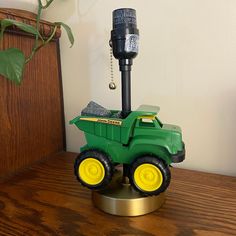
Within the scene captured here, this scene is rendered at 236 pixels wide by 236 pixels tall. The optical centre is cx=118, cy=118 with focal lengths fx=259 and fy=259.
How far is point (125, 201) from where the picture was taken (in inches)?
20.3

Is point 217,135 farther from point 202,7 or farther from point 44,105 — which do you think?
point 44,105

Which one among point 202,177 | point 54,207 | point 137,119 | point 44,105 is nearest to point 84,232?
point 54,207

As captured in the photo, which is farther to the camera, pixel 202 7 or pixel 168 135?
pixel 202 7

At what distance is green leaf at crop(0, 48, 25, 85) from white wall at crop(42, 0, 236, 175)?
374mm

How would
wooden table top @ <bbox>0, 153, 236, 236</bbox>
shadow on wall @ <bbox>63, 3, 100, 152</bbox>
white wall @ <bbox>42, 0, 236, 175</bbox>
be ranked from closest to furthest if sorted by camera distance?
1. wooden table top @ <bbox>0, 153, 236, 236</bbox>
2. white wall @ <bbox>42, 0, 236, 175</bbox>
3. shadow on wall @ <bbox>63, 3, 100, 152</bbox>

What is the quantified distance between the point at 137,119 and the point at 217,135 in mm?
321

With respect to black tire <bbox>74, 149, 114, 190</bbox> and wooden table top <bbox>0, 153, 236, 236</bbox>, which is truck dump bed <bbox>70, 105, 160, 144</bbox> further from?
wooden table top <bbox>0, 153, 236, 236</bbox>

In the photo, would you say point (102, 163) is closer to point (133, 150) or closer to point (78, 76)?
point (133, 150)

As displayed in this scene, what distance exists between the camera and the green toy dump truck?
0.50 meters

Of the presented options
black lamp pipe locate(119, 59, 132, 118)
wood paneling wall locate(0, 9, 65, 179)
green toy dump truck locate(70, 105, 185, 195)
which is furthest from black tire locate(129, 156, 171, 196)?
wood paneling wall locate(0, 9, 65, 179)

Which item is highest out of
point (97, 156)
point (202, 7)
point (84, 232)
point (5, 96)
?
point (202, 7)

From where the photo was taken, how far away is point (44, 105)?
86cm

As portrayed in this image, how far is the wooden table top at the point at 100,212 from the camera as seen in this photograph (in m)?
0.48

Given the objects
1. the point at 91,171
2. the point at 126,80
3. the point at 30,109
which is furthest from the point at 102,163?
the point at 30,109
